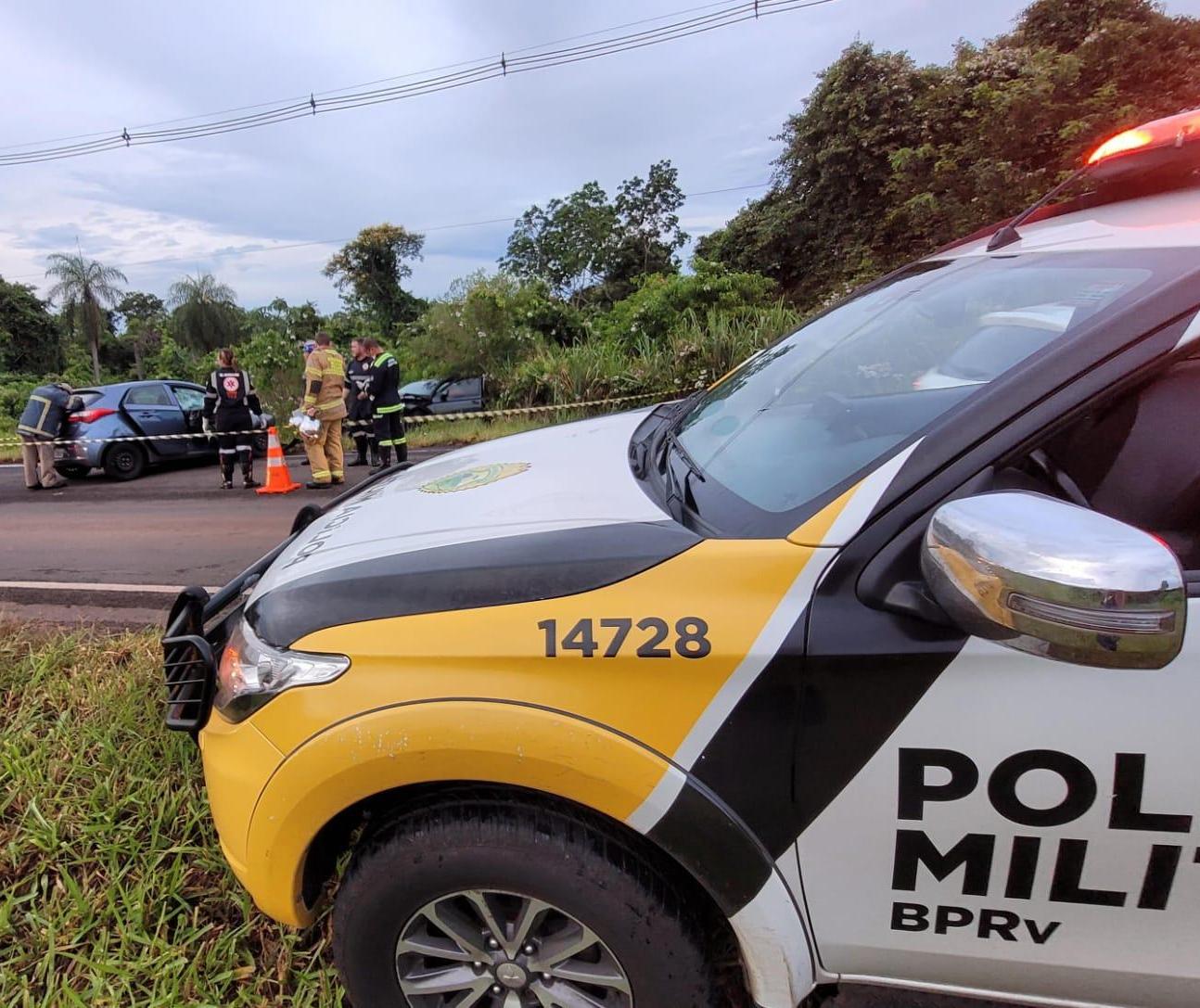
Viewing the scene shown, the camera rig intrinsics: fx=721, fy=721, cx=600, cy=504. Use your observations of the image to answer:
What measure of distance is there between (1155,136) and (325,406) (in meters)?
7.59

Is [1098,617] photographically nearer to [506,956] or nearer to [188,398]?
[506,956]

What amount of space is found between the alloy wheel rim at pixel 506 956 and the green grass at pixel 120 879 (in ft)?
1.69

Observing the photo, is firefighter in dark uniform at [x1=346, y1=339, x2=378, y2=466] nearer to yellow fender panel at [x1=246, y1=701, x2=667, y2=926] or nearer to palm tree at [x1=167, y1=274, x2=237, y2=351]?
yellow fender panel at [x1=246, y1=701, x2=667, y2=926]

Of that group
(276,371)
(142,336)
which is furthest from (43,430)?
(142,336)

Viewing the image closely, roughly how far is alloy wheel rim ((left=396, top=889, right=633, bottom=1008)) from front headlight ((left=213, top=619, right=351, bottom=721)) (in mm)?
511

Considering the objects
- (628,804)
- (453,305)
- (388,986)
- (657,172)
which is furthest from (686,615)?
(657,172)

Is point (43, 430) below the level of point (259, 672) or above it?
above

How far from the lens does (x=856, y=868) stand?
122 centimetres

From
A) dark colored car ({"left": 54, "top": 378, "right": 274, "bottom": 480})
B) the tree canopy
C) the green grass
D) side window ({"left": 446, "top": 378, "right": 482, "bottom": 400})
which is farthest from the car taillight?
the tree canopy

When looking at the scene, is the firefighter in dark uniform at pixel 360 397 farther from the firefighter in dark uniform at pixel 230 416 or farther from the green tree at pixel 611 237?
the green tree at pixel 611 237

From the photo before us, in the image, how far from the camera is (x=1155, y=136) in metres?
1.66

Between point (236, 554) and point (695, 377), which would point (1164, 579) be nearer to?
point (236, 554)

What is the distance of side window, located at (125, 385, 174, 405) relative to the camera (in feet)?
32.0

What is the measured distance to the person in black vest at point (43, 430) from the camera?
898 cm
